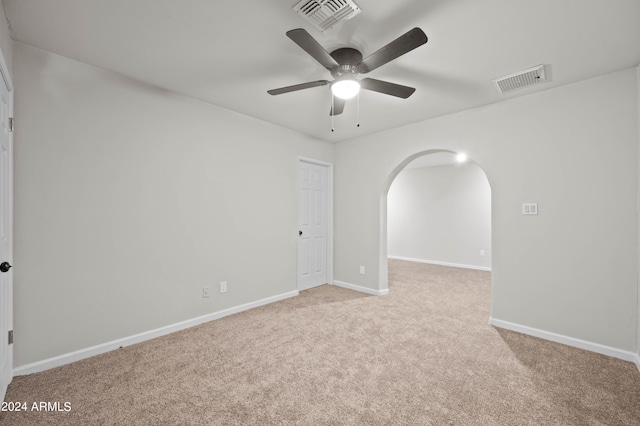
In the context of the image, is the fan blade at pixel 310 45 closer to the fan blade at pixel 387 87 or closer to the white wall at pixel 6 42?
the fan blade at pixel 387 87

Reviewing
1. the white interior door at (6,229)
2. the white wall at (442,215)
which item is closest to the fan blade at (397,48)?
the white interior door at (6,229)

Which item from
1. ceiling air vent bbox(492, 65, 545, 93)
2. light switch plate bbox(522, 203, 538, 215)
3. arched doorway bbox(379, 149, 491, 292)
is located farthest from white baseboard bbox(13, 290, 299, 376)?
ceiling air vent bbox(492, 65, 545, 93)

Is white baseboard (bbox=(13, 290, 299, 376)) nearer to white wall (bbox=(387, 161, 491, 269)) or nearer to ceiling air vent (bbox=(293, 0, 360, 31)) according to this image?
ceiling air vent (bbox=(293, 0, 360, 31))

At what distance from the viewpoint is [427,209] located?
22.6ft

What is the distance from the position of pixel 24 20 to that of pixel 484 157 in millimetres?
4094

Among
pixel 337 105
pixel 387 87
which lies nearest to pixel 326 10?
pixel 387 87

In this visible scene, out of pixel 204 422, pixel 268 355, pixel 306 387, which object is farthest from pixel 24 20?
pixel 306 387

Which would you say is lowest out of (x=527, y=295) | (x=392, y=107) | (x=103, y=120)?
(x=527, y=295)

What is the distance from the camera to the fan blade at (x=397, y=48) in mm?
1534

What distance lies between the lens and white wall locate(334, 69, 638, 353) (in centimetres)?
237

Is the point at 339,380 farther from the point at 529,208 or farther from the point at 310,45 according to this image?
the point at 529,208

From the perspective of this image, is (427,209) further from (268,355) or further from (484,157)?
(268,355)

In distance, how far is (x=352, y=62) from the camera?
2051mm

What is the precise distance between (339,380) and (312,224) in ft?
8.78
